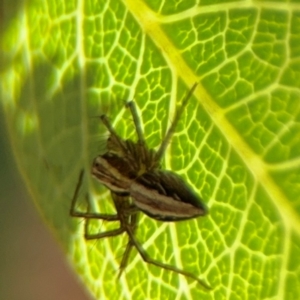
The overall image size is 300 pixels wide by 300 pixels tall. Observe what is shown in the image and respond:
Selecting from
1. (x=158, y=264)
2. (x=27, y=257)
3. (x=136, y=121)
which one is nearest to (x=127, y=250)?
(x=158, y=264)

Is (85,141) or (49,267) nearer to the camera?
(85,141)

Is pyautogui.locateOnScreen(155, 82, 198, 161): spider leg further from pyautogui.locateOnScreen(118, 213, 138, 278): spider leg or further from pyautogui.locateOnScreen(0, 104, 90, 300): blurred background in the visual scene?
pyautogui.locateOnScreen(0, 104, 90, 300): blurred background

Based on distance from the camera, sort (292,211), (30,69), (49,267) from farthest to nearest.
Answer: (49,267)
(30,69)
(292,211)

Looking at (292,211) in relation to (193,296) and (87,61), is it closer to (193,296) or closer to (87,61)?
(193,296)

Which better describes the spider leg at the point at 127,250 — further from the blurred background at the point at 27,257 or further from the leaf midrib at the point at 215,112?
the blurred background at the point at 27,257

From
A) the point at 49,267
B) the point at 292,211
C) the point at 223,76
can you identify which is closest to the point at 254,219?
the point at 292,211

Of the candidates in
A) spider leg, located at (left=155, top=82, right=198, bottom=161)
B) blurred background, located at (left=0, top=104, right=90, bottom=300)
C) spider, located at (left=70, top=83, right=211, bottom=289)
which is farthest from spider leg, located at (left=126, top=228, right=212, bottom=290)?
blurred background, located at (left=0, top=104, right=90, bottom=300)

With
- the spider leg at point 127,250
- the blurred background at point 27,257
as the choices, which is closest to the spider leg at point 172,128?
the spider leg at point 127,250

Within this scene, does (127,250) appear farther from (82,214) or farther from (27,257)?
(27,257)
